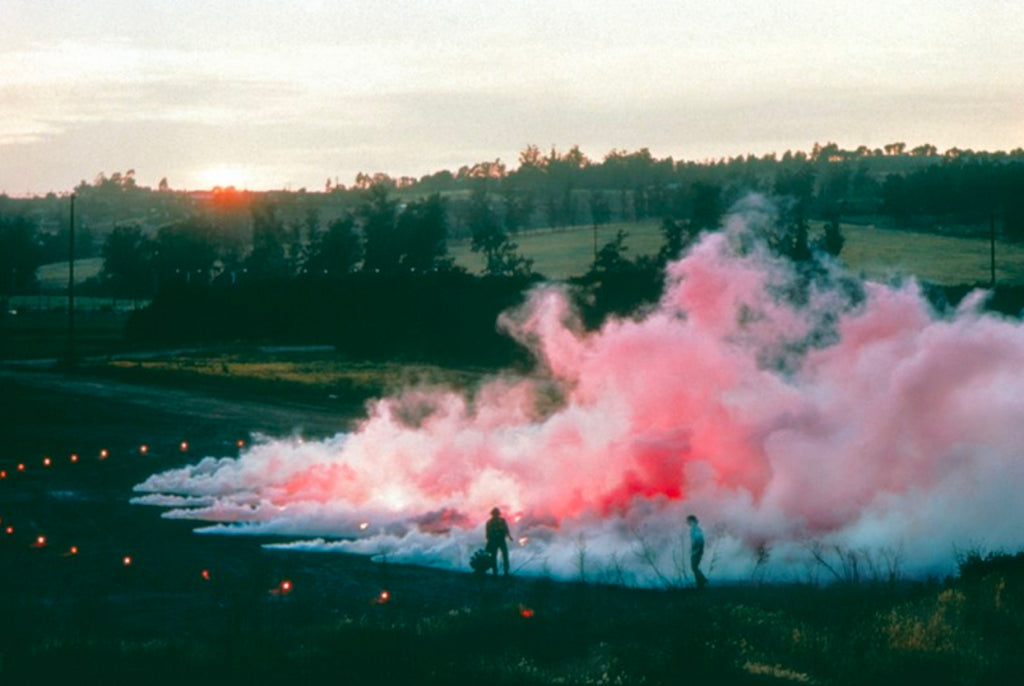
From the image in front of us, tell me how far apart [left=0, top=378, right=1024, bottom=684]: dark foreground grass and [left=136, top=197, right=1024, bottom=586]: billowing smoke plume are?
6.12 ft

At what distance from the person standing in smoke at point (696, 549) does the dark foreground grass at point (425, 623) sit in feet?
1.51

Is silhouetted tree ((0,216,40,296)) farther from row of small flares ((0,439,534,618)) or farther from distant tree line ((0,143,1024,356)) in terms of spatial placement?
row of small flares ((0,439,534,618))

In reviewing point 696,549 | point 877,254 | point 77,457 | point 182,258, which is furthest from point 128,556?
point 182,258

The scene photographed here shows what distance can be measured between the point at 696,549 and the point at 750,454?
205 inches

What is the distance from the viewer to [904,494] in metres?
33.8

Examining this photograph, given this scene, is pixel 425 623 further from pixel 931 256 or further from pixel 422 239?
pixel 422 239

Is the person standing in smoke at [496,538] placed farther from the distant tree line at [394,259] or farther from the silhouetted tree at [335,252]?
the silhouetted tree at [335,252]

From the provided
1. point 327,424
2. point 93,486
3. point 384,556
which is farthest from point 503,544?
point 327,424

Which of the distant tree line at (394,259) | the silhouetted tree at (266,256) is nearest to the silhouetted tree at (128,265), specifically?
Answer: the distant tree line at (394,259)

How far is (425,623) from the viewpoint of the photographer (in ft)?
87.5

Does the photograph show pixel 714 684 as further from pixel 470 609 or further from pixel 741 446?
pixel 741 446

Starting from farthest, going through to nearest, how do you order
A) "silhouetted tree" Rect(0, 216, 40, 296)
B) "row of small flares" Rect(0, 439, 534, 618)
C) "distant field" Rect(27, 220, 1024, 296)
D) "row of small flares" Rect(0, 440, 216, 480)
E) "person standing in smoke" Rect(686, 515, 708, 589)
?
"silhouetted tree" Rect(0, 216, 40, 296)
"distant field" Rect(27, 220, 1024, 296)
"row of small flares" Rect(0, 440, 216, 480)
"row of small flares" Rect(0, 439, 534, 618)
"person standing in smoke" Rect(686, 515, 708, 589)

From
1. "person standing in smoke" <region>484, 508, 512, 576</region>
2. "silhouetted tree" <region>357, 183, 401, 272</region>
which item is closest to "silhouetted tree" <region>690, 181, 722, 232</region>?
"silhouetted tree" <region>357, 183, 401, 272</region>

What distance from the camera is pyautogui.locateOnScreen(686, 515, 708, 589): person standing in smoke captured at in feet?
103
